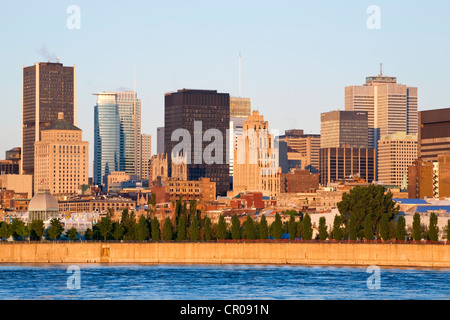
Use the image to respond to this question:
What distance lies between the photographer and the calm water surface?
5689 inches

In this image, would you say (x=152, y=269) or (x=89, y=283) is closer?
(x=89, y=283)

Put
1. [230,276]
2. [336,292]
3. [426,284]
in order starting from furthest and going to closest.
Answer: [230,276] < [426,284] < [336,292]

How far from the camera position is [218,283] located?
162750 millimetres

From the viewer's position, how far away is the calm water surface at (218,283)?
144500mm
